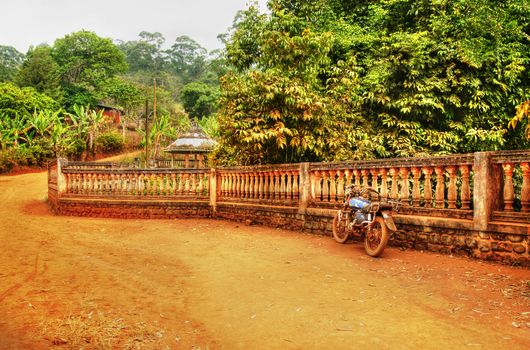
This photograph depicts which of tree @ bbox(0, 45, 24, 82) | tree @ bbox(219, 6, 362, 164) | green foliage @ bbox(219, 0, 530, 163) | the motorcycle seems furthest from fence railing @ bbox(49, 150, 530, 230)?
tree @ bbox(0, 45, 24, 82)

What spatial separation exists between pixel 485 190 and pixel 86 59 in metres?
50.3

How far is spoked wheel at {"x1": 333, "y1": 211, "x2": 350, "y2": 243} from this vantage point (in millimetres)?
6973

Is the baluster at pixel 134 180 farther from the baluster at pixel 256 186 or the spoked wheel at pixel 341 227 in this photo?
the spoked wheel at pixel 341 227

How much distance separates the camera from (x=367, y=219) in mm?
6301

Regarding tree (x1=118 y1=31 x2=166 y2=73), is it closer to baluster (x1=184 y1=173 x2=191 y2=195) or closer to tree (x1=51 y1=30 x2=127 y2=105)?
tree (x1=51 y1=30 x2=127 y2=105)

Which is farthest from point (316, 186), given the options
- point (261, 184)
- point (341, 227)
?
point (261, 184)

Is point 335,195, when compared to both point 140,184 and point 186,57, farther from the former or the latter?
point 186,57

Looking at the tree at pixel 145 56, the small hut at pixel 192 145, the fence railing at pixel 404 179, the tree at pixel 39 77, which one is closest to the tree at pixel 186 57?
the tree at pixel 145 56

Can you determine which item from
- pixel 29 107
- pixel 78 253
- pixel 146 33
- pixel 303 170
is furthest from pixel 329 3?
pixel 146 33

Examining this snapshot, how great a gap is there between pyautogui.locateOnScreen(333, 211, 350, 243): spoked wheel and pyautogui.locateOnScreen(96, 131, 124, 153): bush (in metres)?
30.3

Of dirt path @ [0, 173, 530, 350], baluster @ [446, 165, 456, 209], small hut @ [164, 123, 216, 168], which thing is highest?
small hut @ [164, 123, 216, 168]

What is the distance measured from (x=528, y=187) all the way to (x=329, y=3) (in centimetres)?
1132

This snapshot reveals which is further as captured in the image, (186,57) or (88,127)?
(186,57)

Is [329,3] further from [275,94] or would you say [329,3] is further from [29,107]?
[29,107]
